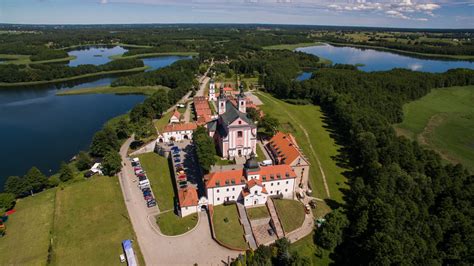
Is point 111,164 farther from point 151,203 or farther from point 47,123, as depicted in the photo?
point 47,123

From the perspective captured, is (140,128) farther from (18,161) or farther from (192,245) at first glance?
(192,245)

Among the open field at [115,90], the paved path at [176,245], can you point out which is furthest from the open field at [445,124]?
the open field at [115,90]

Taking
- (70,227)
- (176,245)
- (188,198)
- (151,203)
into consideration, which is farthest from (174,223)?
(70,227)

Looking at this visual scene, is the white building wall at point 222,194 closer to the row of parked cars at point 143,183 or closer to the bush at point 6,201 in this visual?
the row of parked cars at point 143,183

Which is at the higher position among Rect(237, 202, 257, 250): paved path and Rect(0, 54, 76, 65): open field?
Rect(0, 54, 76, 65): open field

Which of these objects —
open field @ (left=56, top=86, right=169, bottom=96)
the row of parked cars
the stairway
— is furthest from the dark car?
open field @ (left=56, top=86, right=169, bottom=96)

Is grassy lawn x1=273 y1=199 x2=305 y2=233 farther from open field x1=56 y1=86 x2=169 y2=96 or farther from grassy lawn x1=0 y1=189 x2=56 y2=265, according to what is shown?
open field x1=56 y1=86 x2=169 y2=96

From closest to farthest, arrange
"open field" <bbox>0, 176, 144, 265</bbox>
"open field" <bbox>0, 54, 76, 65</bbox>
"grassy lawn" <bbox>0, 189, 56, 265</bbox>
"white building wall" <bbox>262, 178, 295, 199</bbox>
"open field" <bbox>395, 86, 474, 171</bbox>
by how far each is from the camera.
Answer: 1. "grassy lawn" <bbox>0, 189, 56, 265</bbox>
2. "open field" <bbox>0, 176, 144, 265</bbox>
3. "white building wall" <bbox>262, 178, 295, 199</bbox>
4. "open field" <bbox>395, 86, 474, 171</bbox>
5. "open field" <bbox>0, 54, 76, 65</bbox>
